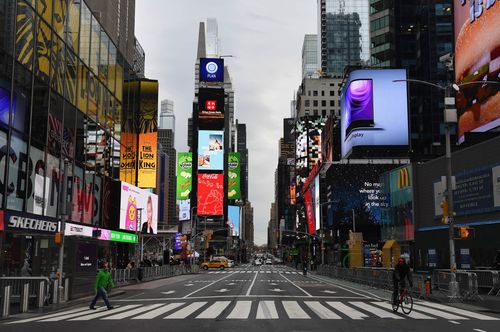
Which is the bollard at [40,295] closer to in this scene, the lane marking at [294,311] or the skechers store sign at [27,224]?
the skechers store sign at [27,224]

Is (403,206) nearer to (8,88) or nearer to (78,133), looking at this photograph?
(78,133)

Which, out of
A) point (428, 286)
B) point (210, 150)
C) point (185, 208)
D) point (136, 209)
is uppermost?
point (210, 150)

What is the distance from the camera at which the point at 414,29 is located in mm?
113688

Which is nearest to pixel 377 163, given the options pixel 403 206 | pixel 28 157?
pixel 403 206

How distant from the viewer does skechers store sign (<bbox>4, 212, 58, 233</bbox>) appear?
977 inches

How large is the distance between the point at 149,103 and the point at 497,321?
49.3 metres

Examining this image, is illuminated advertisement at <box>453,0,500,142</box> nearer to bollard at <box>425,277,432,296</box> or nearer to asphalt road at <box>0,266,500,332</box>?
bollard at <box>425,277,432,296</box>

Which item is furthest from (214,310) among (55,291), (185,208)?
(185,208)

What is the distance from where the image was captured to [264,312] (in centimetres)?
1795

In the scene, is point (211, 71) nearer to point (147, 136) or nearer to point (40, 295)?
point (147, 136)

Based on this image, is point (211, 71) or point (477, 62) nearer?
point (477, 62)

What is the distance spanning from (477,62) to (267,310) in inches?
1445

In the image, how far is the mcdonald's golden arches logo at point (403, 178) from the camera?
5134cm

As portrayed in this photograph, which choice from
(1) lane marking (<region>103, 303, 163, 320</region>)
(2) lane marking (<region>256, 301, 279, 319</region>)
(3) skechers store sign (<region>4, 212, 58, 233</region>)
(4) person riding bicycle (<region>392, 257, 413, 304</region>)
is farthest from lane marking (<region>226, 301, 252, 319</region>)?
(3) skechers store sign (<region>4, 212, 58, 233</region>)
